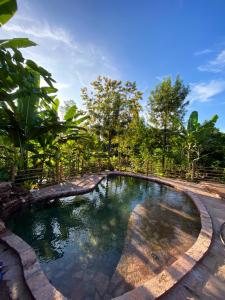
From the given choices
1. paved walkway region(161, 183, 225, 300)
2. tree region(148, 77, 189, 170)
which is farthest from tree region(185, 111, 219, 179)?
paved walkway region(161, 183, 225, 300)

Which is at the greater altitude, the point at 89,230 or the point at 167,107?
the point at 167,107

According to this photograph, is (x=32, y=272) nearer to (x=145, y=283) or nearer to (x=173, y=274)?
(x=145, y=283)

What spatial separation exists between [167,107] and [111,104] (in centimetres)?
415

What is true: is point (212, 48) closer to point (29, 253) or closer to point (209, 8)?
point (209, 8)

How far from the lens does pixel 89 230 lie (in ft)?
14.3

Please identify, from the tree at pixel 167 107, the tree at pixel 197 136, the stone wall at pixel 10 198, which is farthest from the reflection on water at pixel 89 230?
the tree at pixel 167 107

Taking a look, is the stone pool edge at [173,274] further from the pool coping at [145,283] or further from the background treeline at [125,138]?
the background treeline at [125,138]

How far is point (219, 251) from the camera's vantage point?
320 centimetres

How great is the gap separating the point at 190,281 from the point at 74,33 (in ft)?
25.9

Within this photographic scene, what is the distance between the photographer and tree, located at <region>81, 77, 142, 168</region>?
497 inches

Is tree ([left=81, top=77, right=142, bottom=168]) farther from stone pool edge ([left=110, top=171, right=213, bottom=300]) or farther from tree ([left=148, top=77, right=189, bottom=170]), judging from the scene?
stone pool edge ([left=110, top=171, right=213, bottom=300])

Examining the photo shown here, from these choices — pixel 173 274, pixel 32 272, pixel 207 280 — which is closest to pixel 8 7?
pixel 32 272

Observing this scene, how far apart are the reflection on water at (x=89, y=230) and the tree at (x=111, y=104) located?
270 inches

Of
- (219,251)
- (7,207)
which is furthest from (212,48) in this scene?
(7,207)
